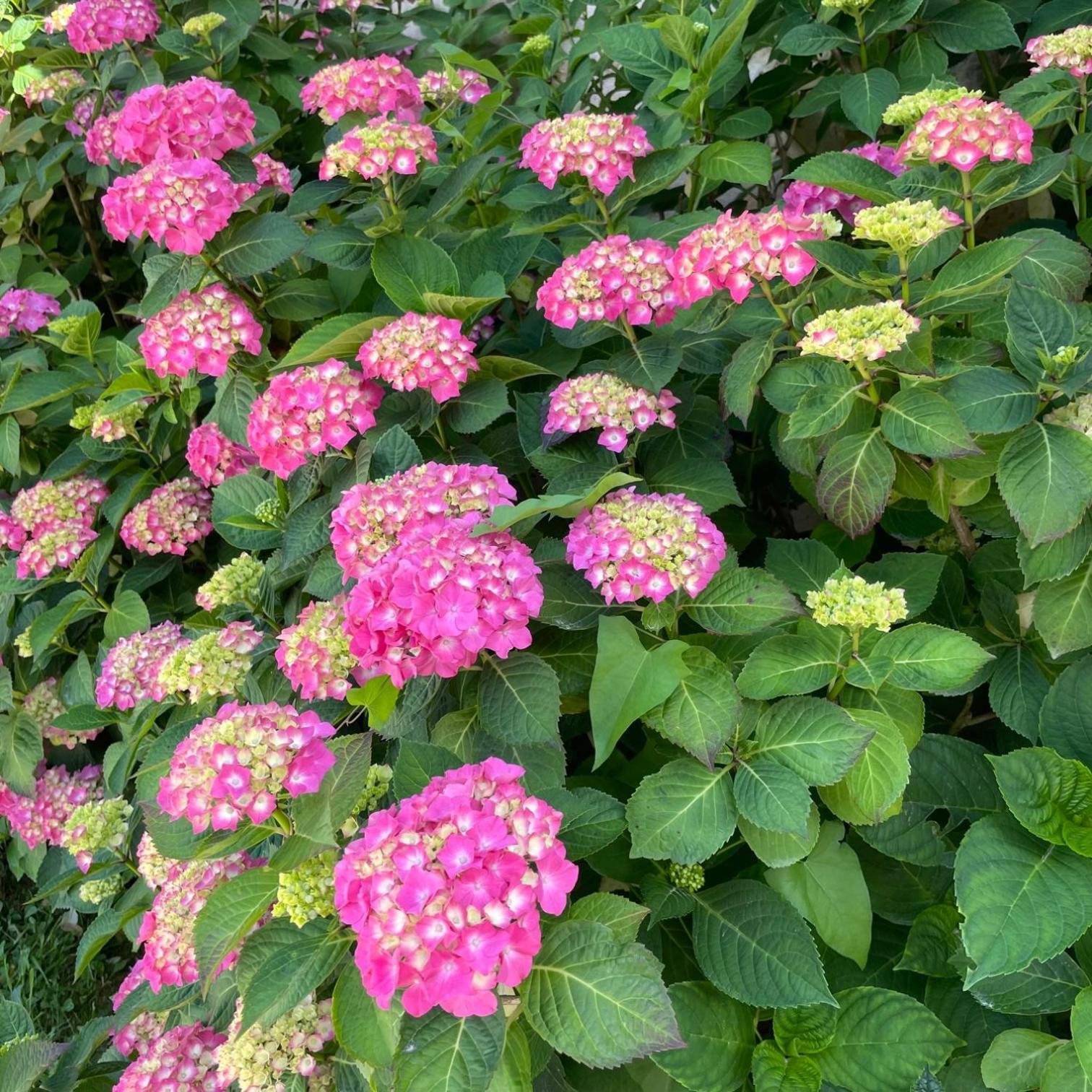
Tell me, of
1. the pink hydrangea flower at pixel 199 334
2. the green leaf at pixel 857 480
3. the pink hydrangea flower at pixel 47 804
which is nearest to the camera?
the green leaf at pixel 857 480

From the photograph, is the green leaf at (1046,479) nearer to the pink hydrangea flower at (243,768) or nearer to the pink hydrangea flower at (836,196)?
the pink hydrangea flower at (836,196)

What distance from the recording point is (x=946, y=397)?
130 centimetres

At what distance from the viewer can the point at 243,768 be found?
1132 millimetres

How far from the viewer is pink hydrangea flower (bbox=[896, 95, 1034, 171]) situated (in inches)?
52.9

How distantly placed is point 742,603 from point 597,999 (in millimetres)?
524

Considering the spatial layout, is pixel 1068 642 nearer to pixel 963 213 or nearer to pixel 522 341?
pixel 963 213

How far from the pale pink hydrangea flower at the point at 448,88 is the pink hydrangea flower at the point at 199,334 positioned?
0.80 metres

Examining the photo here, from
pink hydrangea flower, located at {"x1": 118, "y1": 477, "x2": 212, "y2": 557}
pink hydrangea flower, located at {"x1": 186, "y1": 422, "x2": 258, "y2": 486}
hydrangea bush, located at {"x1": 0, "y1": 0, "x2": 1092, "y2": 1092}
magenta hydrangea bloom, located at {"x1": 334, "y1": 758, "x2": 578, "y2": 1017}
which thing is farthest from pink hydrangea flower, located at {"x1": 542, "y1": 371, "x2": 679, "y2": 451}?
pink hydrangea flower, located at {"x1": 118, "y1": 477, "x2": 212, "y2": 557}

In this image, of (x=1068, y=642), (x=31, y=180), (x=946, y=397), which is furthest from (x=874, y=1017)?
(x=31, y=180)

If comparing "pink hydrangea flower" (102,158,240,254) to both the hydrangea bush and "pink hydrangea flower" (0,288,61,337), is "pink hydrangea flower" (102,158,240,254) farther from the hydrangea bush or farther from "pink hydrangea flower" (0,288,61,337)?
"pink hydrangea flower" (0,288,61,337)

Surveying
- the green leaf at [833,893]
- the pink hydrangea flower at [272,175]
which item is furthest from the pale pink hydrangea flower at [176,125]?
the green leaf at [833,893]

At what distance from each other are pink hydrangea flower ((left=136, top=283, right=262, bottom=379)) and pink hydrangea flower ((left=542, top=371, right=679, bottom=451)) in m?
0.65

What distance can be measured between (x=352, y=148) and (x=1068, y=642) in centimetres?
136

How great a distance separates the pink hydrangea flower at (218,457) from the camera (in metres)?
1.90
